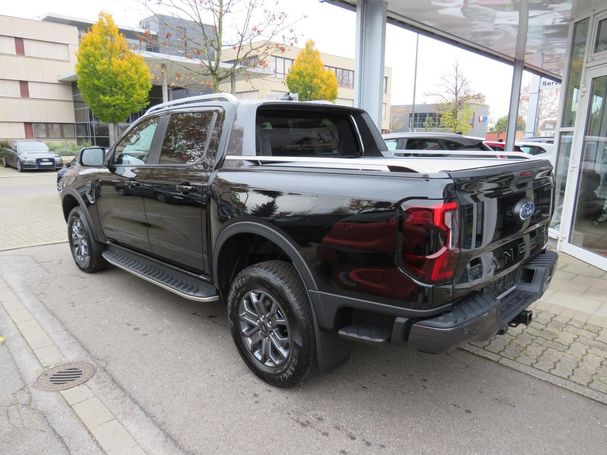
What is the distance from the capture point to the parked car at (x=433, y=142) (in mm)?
7668

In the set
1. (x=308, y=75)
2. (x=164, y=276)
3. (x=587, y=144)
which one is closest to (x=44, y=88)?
(x=308, y=75)

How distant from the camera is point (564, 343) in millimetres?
3717

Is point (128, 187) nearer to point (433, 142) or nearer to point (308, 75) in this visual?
point (433, 142)

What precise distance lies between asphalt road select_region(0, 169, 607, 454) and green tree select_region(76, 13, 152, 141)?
79.0ft

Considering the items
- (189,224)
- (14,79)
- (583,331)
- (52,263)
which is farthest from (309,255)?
(14,79)

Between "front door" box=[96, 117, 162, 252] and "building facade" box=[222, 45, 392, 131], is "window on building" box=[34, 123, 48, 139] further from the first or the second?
"front door" box=[96, 117, 162, 252]

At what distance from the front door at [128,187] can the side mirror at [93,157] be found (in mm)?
153

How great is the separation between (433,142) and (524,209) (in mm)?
5259

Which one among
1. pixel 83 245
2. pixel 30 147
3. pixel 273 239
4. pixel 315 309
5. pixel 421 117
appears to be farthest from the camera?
pixel 421 117

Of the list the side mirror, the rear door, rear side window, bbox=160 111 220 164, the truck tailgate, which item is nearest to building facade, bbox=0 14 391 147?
the side mirror

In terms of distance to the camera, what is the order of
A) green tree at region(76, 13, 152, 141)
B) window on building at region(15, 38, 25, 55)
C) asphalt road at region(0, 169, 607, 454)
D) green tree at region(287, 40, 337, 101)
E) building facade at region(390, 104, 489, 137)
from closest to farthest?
asphalt road at region(0, 169, 607, 454) < green tree at region(76, 13, 152, 141) < window on building at region(15, 38, 25, 55) < green tree at region(287, 40, 337, 101) < building facade at region(390, 104, 489, 137)

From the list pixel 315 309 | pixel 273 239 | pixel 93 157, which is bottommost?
pixel 315 309

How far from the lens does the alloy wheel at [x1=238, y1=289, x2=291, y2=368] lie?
296cm

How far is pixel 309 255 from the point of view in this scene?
8.71 ft
